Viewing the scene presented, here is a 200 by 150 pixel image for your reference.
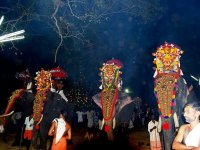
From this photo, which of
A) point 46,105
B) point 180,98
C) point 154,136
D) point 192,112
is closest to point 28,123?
point 46,105

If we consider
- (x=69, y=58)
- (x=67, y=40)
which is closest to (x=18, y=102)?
(x=67, y=40)

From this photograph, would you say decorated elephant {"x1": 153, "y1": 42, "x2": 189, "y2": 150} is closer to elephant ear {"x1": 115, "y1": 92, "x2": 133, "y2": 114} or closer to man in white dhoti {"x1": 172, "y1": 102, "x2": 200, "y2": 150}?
elephant ear {"x1": 115, "y1": 92, "x2": 133, "y2": 114}

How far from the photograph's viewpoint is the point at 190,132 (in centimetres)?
456

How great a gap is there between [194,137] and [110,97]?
5305 mm

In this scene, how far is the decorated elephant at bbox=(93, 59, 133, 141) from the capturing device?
962 centimetres

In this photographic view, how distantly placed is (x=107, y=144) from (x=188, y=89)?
3.65 m

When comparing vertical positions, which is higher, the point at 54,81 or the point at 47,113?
the point at 54,81

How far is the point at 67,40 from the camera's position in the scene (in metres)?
19.3

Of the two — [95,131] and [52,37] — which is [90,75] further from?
[95,131]

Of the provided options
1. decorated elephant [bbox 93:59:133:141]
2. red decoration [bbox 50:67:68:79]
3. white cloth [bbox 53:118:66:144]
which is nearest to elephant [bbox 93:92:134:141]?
decorated elephant [bbox 93:59:133:141]

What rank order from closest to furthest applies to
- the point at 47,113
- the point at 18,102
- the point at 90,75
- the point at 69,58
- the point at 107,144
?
the point at 47,113, the point at 107,144, the point at 18,102, the point at 69,58, the point at 90,75

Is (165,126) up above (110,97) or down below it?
below

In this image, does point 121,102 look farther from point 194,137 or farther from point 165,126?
point 194,137

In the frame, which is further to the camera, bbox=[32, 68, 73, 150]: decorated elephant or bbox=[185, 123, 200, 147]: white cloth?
bbox=[32, 68, 73, 150]: decorated elephant
